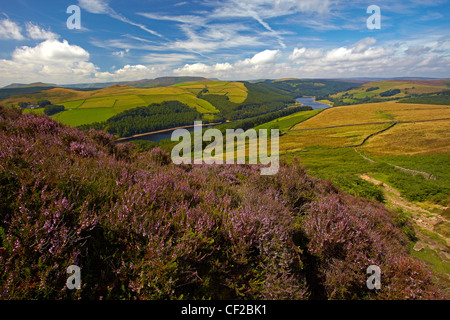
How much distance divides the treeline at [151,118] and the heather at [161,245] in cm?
12124

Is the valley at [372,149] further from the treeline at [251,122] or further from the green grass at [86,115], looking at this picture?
the treeline at [251,122]

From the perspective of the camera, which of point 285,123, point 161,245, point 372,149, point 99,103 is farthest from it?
point 99,103

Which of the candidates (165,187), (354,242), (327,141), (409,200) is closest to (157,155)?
(165,187)

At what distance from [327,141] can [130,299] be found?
69520 millimetres

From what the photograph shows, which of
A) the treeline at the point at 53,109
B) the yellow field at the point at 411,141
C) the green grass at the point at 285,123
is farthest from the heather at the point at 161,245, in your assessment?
the treeline at the point at 53,109

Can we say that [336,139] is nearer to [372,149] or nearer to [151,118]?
[372,149]

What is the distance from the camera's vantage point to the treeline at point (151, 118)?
12479 centimetres

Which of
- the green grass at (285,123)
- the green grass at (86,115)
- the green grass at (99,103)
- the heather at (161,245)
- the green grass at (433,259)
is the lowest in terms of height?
the green grass at (433,259)

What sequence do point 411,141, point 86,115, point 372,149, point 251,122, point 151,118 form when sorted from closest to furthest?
point 372,149
point 411,141
point 86,115
point 251,122
point 151,118

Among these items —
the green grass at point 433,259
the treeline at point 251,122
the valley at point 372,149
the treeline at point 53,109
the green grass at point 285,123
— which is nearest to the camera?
the green grass at point 433,259

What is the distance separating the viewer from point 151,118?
157375 mm

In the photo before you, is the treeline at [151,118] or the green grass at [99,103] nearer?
the treeline at [151,118]

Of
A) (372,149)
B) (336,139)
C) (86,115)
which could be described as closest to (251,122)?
(336,139)

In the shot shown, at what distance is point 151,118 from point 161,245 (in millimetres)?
168872
